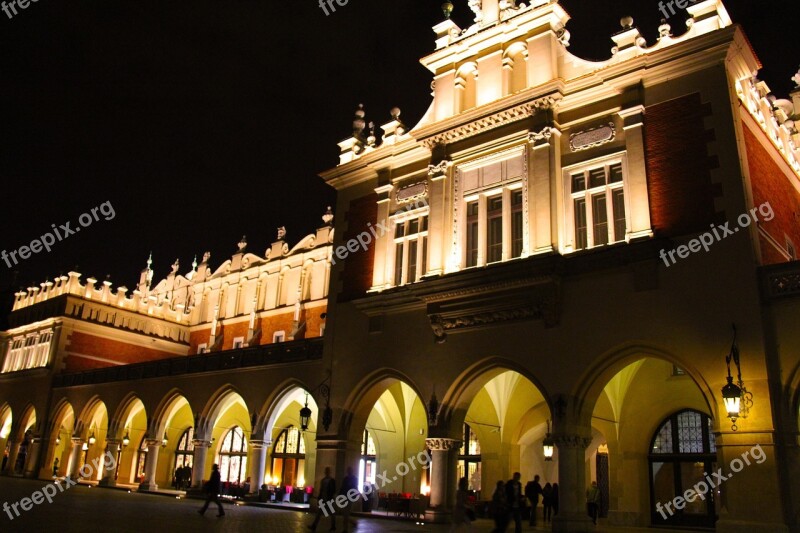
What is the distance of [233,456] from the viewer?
3120 cm

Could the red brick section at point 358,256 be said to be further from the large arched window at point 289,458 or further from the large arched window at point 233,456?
the large arched window at point 233,456

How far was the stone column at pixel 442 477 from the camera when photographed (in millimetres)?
17625

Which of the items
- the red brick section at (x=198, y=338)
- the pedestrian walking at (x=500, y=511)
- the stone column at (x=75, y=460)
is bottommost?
the pedestrian walking at (x=500, y=511)

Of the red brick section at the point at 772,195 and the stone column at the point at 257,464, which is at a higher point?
the red brick section at the point at 772,195

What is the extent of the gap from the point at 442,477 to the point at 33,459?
84.5 feet

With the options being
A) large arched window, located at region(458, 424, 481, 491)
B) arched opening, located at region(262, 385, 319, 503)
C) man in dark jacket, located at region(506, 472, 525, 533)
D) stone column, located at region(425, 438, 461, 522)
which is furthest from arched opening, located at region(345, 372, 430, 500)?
man in dark jacket, located at region(506, 472, 525, 533)

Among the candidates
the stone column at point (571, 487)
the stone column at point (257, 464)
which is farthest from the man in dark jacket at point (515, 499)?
the stone column at point (257, 464)

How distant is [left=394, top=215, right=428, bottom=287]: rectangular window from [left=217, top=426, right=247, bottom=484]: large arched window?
1457 cm

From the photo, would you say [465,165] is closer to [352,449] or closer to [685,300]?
[685,300]

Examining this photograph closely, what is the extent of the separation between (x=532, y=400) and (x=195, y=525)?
466 inches

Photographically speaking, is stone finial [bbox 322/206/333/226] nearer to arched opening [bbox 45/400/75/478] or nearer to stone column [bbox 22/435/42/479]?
arched opening [bbox 45/400/75/478]

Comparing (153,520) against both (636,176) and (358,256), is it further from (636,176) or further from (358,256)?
(636,176)

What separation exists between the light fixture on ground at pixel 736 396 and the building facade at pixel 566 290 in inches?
2.2

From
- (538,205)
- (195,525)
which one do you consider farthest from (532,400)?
(195,525)
